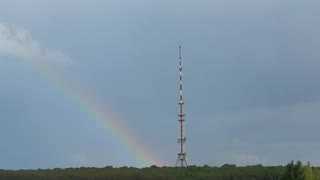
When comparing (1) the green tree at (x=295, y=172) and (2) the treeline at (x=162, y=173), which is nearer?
(1) the green tree at (x=295, y=172)

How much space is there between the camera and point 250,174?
560 feet

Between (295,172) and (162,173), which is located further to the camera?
(162,173)

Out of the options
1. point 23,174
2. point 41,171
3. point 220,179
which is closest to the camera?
point 220,179

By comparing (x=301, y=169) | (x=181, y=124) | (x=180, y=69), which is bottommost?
(x=301, y=169)

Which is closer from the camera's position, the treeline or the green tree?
the green tree

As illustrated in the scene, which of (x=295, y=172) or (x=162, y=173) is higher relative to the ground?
(x=162, y=173)

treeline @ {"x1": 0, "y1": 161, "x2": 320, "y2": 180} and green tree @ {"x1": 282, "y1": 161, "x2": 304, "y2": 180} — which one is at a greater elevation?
treeline @ {"x1": 0, "y1": 161, "x2": 320, "y2": 180}

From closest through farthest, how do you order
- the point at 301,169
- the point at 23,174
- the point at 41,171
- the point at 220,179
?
1. the point at 301,169
2. the point at 220,179
3. the point at 23,174
4. the point at 41,171

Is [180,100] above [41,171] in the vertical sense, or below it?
above

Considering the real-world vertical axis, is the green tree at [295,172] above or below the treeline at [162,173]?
below

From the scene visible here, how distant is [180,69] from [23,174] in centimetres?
5102

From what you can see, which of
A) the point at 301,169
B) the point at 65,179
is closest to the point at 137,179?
the point at 65,179

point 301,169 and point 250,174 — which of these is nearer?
point 301,169

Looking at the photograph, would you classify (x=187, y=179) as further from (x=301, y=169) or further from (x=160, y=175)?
(x=301, y=169)
